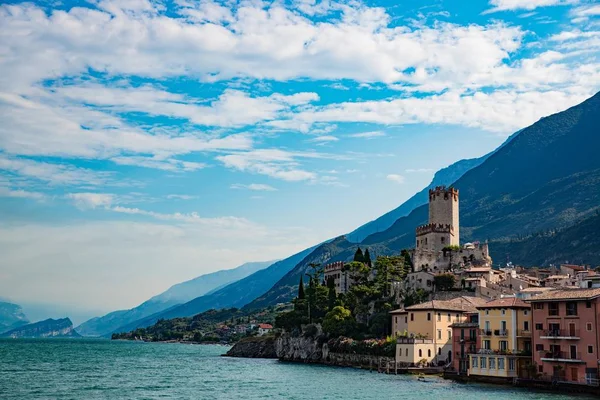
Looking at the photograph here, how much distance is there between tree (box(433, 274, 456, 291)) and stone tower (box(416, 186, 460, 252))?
60.4 feet

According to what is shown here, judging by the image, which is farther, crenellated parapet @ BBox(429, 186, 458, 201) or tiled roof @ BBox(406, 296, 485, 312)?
crenellated parapet @ BBox(429, 186, 458, 201)

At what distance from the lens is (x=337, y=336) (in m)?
122

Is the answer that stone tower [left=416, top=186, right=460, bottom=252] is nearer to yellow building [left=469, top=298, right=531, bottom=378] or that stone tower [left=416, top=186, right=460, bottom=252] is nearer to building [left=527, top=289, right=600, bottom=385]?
yellow building [left=469, top=298, right=531, bottom=378]

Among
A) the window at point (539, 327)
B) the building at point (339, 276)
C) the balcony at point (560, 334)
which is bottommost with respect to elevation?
the balcony at point (560, 334)

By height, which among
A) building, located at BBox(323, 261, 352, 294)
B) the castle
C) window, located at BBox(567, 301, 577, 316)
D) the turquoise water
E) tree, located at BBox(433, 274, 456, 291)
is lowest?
the turquoise water

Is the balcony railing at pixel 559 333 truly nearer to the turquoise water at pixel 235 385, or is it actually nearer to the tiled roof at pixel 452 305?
the turquoise water at pixel 235 385

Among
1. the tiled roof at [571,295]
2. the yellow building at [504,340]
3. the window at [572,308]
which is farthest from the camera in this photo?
the yellow building at [504,340]

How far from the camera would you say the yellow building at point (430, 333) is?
94375 millimetres

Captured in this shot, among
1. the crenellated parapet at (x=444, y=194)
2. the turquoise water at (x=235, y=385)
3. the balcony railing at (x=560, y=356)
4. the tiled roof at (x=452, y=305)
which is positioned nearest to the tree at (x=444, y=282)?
the tiled roof at (x=452, y=305)

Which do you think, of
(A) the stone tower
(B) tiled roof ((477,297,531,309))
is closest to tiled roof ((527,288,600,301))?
(B) tiled roof ((477,297,531,309))

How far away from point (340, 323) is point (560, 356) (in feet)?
170

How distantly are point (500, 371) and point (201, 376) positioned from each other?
39048 millimetres

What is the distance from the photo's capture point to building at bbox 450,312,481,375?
8930 cm

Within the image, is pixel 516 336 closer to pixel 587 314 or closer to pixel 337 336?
pixel 587 314
